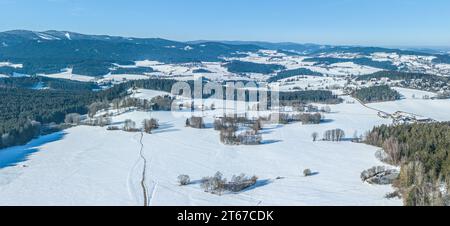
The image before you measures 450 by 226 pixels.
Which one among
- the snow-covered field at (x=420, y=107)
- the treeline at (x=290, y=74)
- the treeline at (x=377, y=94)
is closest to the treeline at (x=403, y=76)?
the treeline at (x=377, y=94)

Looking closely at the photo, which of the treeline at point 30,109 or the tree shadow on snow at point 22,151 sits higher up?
the treeline at point 30,109

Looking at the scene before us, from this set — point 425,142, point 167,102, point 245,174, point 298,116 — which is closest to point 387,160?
point 425,142

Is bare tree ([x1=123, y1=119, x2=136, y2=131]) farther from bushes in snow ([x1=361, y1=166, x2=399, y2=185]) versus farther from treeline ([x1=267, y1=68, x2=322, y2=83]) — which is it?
treeline ([x1=267, y1=68, x2=322, y2=83])

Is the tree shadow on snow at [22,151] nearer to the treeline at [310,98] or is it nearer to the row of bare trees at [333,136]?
the row of bare trees at [333,136]

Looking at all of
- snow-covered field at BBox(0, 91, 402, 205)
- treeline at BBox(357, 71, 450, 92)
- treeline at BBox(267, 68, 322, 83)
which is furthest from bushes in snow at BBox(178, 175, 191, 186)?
treeline at BBox(267, 68, 322, 83)

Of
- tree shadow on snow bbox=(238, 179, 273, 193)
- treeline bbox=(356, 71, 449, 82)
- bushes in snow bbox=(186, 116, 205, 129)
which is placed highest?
treeline bbox=(356, 71, 449, 82)
